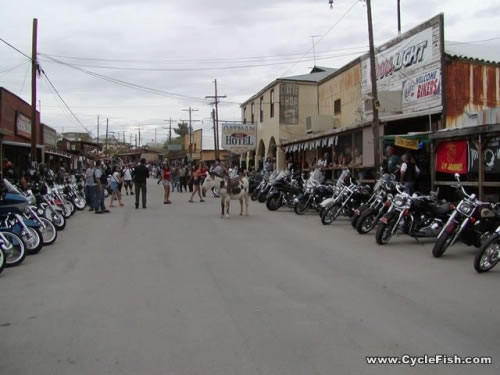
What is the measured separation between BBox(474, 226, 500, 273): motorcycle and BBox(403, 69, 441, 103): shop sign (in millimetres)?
10522

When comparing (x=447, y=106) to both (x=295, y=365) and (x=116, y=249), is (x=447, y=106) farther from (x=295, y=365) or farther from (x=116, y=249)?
(x=295, y=365)

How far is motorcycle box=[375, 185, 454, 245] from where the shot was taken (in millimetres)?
10475

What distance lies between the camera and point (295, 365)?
4.20 m

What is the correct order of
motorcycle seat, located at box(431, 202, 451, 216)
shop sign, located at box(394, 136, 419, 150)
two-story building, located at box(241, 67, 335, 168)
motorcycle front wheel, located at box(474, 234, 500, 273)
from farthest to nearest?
two-story building, located at box(241, 67, 335, 168), shop sign, located at box(394, 136, 419, 150), motorcycle seat, located at box(431, 202, 451, 216), motorcycle front wheel, located at box(474, 234, 500, 273)

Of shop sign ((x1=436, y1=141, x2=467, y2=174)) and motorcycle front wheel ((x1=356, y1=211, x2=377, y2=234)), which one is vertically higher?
shop sign ((x1=436, y1=141, x2=467, y2=174))

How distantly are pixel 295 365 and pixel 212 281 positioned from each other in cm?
317

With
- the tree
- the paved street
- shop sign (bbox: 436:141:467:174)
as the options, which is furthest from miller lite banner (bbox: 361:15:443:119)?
the tree

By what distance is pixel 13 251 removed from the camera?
866cm

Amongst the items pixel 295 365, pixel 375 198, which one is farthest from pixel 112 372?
pixel 375 198

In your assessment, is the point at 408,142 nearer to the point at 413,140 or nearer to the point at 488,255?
the point at 413,140

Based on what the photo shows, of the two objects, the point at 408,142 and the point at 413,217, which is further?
the point at 408,142

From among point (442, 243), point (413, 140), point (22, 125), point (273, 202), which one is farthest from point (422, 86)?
point (22, 125)

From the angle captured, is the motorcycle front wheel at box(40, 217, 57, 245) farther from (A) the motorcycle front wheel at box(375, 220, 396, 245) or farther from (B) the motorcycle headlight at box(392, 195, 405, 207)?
(B) the motorcycle headlight at box(392, 195, 405, 207)

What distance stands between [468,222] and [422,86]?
10.4 meters
